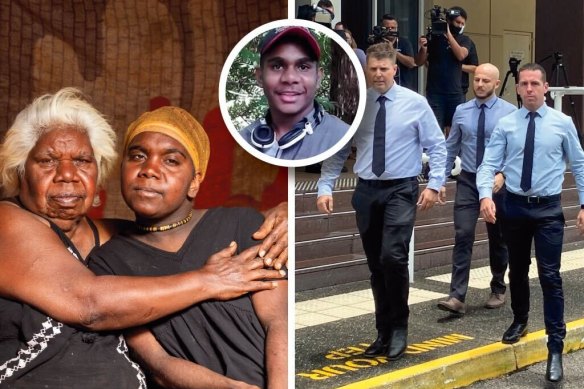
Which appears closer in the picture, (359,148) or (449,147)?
(359,148)

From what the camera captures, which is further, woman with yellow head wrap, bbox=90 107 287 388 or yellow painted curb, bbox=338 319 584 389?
yellow painted curb, bbox=338 319 584 389

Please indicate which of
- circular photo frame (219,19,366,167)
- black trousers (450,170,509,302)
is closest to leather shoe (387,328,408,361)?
black trousers (450,170,509,302)

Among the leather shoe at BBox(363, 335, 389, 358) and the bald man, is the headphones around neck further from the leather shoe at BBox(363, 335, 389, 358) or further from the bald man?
the bald man

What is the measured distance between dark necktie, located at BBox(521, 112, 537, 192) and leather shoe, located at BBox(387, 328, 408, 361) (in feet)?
3.69

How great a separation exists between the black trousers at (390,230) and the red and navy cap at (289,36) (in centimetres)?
379

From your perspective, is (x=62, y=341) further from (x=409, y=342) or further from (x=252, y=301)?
(x=409, y=342)

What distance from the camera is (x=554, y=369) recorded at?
6.06 m

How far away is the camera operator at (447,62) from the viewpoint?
29.7 ft

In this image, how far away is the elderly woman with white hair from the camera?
6.94 ft

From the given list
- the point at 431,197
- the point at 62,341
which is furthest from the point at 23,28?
the point at 431,197

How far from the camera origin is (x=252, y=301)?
7.45 feet

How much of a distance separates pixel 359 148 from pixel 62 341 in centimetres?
377

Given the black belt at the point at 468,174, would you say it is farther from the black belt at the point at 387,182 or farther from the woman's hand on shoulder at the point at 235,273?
the woman's hand on shoulder at the point at 235,273

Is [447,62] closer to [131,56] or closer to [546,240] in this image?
[546,240]
